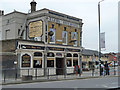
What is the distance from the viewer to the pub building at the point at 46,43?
22.2m

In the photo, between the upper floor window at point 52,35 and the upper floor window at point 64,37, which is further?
the upper floor window at point 64,37

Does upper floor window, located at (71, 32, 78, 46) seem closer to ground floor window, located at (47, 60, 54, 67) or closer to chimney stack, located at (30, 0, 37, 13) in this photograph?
ground floor window, located at (47, 60, 54, 67)

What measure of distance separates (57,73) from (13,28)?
998cm

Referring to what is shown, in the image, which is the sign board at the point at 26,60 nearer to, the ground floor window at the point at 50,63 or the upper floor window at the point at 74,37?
the ground floor window at the point at 50,63

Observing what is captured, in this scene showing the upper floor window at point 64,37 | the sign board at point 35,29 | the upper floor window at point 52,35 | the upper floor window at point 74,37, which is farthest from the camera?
the upper floor window at point 74,37

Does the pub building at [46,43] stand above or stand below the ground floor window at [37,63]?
above

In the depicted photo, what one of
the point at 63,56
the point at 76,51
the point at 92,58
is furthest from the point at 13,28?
the point at 92,58

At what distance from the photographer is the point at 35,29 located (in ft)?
85.3

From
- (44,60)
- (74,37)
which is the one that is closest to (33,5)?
(74,37)

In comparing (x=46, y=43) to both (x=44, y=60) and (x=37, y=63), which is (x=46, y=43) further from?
(x=37, y=63)

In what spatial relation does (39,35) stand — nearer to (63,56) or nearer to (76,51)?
(63,56)

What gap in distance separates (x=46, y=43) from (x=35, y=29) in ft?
9.48

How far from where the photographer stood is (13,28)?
2744 cm

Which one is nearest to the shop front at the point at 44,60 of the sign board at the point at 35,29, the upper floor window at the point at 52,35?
the upper floor window at the point at 52,35
